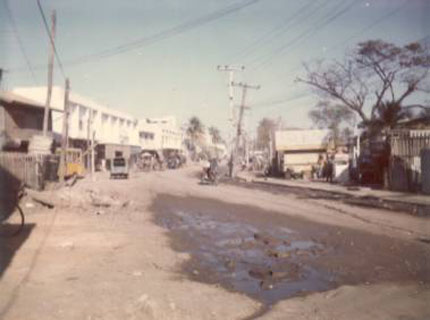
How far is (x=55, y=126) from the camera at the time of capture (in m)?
51.9

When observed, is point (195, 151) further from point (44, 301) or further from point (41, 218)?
point (44, 301)

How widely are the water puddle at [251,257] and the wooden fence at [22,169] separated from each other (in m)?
7.61

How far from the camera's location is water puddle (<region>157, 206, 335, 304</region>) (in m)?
7.58

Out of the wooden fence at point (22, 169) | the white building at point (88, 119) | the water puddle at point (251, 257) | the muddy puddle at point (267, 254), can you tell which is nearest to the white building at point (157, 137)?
the white building at point (88, 119)

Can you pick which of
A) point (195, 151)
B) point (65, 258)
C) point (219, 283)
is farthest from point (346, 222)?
point (195, 151)

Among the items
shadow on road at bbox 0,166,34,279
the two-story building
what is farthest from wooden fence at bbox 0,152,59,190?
the two-story building

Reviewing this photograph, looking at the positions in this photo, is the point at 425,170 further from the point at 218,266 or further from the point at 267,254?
the point at 218,266

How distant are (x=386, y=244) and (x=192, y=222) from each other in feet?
21.3

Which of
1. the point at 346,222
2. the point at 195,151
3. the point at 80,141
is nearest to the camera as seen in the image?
the point at 346,222

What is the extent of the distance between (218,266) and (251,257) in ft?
3.48

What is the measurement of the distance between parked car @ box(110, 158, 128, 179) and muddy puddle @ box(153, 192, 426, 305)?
2430 cm

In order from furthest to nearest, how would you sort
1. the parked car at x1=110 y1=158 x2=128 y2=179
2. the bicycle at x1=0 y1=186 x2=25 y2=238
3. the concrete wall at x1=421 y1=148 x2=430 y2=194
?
the parked car at x1=110 y1=158 x2=128 y2=179 → the concrete wall at x1=421 y1=148 x2=430 y2=194 → the bicycle at x1=0 y1=186 x2=25 y2=238

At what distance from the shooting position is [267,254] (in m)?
9.92

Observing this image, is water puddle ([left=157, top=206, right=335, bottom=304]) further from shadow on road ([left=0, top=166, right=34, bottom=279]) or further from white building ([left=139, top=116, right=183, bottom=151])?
white building ([left=139, top=116, right=183, bottom=151])
